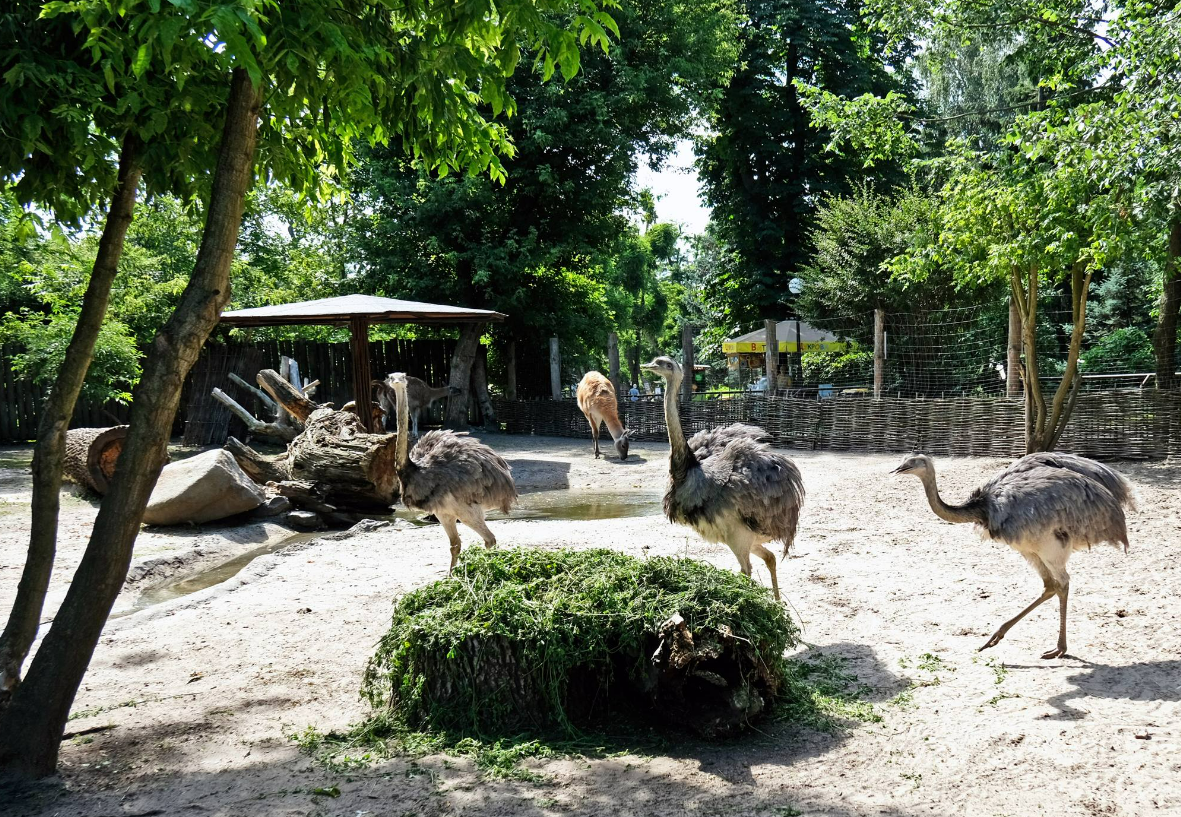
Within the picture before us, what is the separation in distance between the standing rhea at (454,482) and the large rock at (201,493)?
110 inches

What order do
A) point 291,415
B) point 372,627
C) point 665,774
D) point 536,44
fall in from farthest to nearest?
point 291,415 < point 372,627 < point 536,44 < point 665,774

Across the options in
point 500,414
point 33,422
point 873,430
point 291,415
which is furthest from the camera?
point 500,414

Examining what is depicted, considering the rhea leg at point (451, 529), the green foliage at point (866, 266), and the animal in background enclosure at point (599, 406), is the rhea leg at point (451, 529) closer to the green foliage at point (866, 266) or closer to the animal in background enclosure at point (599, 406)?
the animal in background enclosure at point (599, 406)

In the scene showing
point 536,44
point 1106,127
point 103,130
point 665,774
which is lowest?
point 665,774

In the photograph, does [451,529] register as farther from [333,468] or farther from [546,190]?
[546,190]

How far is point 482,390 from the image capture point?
21719 mm

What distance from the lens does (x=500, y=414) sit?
21.5 m

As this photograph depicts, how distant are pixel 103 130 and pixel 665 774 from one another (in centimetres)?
346

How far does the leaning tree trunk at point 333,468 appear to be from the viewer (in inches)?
419

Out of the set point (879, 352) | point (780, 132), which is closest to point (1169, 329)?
point (879, 352)

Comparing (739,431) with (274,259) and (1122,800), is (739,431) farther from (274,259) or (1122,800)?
(274,259)

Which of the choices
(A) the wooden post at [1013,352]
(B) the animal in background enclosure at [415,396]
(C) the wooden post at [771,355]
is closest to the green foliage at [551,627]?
(A) the wooden post at [1013,352]

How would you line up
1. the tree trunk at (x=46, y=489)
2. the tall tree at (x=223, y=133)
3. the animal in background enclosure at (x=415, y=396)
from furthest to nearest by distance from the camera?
the animal in background enclosure at (x=415, y=396)
the tree trunk at (x=46, y=489)
the tall tree at (x=223, y=133)

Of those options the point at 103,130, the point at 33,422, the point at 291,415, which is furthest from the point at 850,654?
the point at 33,422
